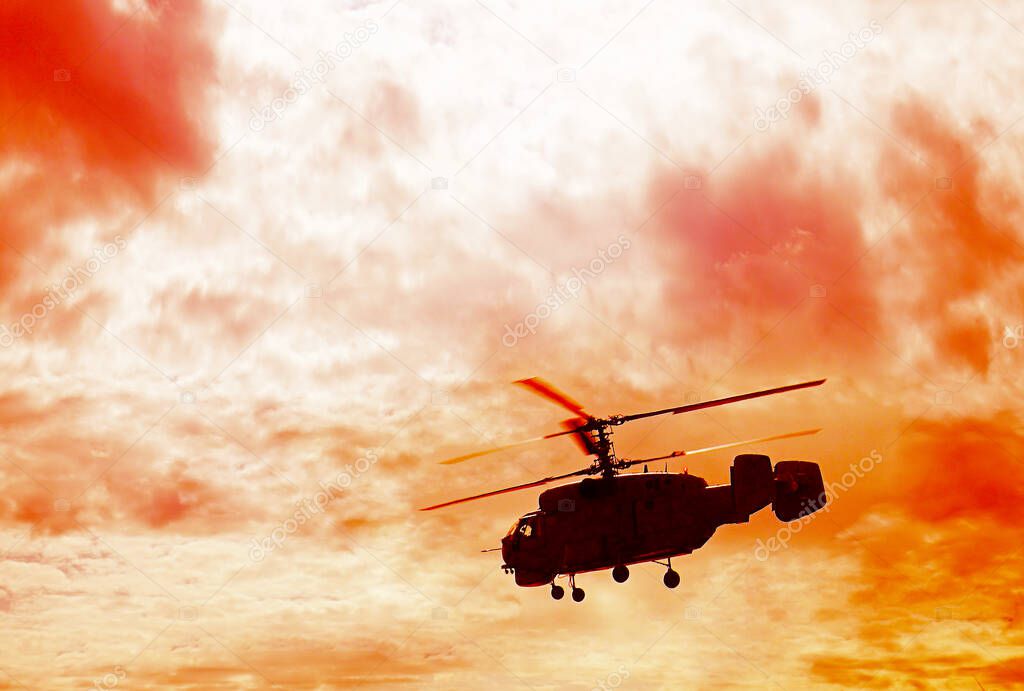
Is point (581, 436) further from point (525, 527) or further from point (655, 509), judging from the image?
point (525, 527)

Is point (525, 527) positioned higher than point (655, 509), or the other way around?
point (525, 527)

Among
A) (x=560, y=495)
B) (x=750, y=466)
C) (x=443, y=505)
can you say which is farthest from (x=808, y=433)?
(x=443, y=505)

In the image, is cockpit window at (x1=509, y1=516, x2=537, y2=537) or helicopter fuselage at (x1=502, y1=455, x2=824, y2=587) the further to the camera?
cockpit window at (x1=509, y1=516, x2=537, y2=537)

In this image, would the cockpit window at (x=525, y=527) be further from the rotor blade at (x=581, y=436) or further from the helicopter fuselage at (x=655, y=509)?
the rotor blade at (x=581, y=436)

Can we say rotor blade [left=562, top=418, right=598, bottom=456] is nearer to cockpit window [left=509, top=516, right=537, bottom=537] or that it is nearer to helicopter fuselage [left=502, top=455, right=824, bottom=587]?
helicopter fuselage [left=502, top=455, right=824, bottom=587]

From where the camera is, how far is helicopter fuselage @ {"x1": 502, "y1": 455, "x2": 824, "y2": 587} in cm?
3559

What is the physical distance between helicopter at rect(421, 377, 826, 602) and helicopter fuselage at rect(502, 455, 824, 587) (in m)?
0.04

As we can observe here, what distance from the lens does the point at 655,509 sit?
3588 centimetres

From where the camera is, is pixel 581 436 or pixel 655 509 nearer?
pixel 581 436

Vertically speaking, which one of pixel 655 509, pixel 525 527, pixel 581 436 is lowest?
pixel 655 509

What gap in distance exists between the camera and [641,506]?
36.1m

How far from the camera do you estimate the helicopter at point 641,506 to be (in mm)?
35500

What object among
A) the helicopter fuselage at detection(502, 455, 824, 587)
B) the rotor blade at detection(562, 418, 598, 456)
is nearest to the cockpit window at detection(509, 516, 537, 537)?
the helicopter fuselage at detection(502, 455, 824, 587)

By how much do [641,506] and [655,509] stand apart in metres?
0.60
